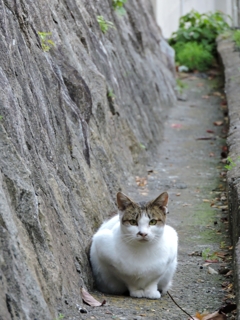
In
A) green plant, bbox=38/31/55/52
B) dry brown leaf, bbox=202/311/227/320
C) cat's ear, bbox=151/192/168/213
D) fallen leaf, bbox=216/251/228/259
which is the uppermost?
green plant, bbox=38/31/55/52

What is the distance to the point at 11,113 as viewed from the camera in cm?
439

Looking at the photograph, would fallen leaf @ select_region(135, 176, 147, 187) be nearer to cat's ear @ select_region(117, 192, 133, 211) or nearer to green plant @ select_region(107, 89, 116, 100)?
green plant @ select_region(107, 89, 116, 100)

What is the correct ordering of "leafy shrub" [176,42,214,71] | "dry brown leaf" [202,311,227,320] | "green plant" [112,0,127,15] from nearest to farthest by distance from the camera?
1. "dry brown leaf" [202,311,227,320]
2. "green plant" [112,0,127,15]
3. "leafy shrub" [176,42,214,71]

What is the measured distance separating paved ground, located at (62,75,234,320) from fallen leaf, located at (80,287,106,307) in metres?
0.05

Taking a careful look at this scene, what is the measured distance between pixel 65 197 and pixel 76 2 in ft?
13.5

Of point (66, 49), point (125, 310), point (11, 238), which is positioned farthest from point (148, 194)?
point (11, 238)

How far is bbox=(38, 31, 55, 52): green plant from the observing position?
21.1 feet

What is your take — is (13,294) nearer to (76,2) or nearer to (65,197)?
(65,197)

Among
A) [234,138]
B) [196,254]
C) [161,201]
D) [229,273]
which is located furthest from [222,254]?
[234,138]

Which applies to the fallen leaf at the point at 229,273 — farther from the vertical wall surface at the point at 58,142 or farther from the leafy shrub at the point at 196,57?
the leafy shrub at the point at 196,57

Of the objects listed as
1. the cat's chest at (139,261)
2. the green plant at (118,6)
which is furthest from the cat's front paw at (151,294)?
the green plant at (118,6)

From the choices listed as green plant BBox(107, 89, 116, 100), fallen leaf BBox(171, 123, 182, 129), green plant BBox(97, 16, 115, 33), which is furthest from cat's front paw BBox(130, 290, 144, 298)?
fallen leaf BBox(171, 123, 182, 129)

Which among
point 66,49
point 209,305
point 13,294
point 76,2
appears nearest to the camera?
point 13,294

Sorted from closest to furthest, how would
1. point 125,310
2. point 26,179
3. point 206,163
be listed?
1. point 26,179
2. point 125,310
3. point 206,163
